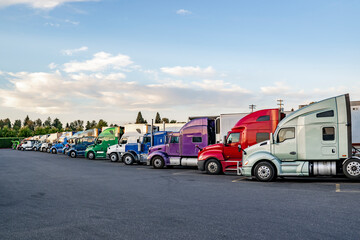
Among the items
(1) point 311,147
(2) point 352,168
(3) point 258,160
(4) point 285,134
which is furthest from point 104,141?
(2) point 352,168

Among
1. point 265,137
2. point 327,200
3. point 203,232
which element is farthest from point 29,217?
point 265,137

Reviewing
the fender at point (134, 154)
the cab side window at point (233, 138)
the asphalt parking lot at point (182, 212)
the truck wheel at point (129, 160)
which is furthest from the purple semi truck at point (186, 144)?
the asphalt parking lot at point (182, 212)

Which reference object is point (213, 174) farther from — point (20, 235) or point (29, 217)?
point (20, 235)

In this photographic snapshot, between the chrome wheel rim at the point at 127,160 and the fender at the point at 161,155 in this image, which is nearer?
the fender at the point at 161,155

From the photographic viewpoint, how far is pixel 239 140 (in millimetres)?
16406

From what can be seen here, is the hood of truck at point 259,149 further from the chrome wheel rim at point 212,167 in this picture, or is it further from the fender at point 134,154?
the fender at point 134,154

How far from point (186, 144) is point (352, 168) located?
32.0 feet

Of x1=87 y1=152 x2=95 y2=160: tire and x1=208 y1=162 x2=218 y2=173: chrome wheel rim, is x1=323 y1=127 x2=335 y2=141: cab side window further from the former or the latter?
x1=87 y1=152 x2=95 y2=160: tire

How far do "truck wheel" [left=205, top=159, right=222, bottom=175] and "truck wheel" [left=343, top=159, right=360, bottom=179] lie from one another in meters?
6.02

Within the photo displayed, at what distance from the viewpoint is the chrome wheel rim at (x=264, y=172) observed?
42.9 ft

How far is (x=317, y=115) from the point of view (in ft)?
42.3

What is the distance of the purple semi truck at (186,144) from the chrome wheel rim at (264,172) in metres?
6.36

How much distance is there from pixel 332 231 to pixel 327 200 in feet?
10.6

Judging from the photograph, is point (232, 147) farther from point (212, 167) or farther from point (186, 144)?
point (186, 144)
